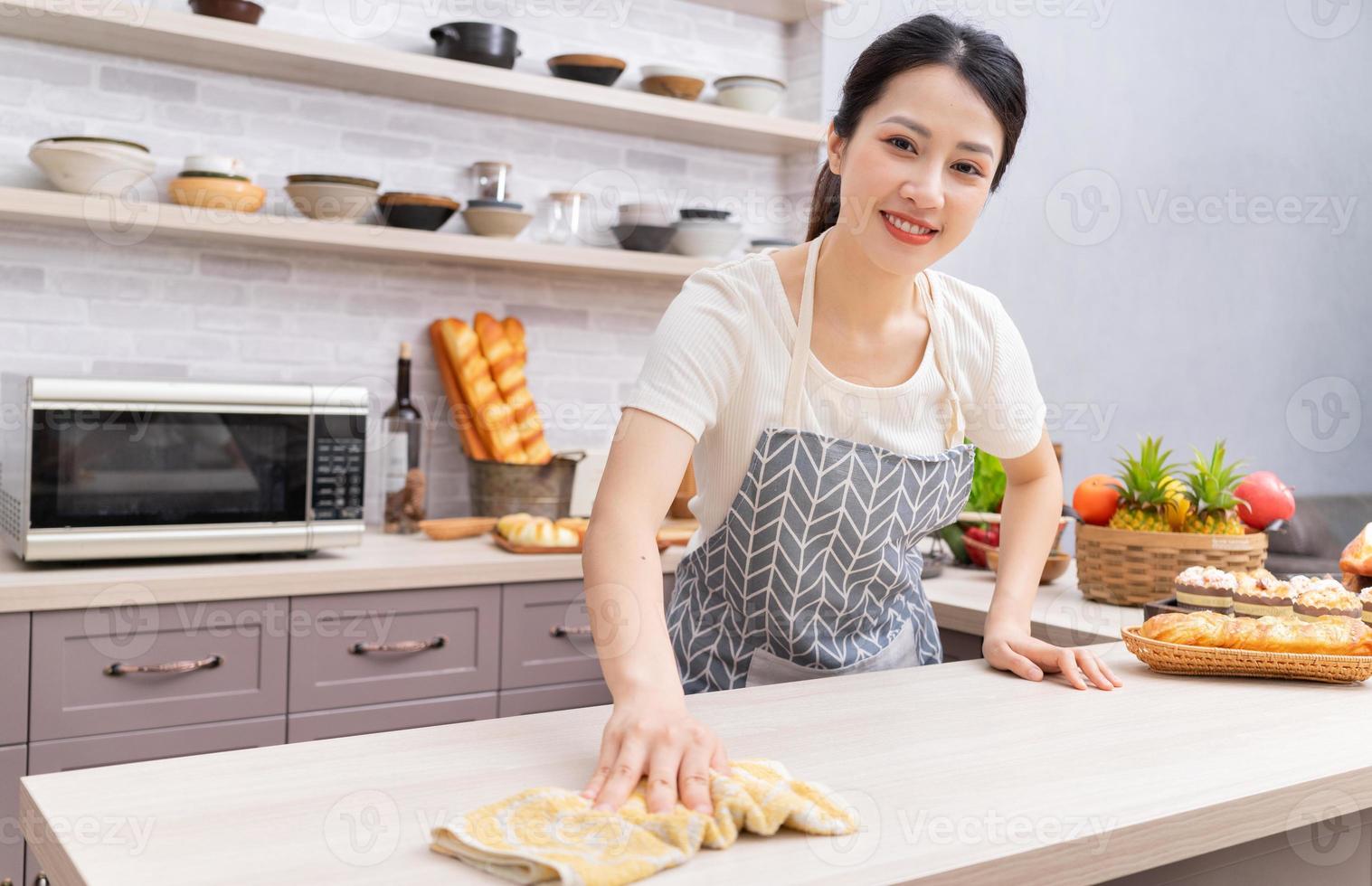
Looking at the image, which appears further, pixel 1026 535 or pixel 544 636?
pixel 544 636

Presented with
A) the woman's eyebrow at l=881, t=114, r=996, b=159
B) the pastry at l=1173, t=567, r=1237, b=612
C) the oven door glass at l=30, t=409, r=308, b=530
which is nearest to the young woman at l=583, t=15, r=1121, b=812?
the woman's eyebrow at l=881, t=114, r=996, b=159

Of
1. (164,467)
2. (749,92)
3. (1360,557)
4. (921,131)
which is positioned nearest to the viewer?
(921,131)

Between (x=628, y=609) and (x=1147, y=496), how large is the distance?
132cm

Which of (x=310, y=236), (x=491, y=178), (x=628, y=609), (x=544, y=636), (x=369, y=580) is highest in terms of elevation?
(x=491, y=178)

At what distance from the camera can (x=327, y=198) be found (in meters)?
2.84

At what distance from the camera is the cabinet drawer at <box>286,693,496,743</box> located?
2.38 metres

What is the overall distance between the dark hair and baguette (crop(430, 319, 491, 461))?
1776 millimetres

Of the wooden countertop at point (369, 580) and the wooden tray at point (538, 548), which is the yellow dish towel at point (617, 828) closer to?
the wooden countertop at point (369, 580)

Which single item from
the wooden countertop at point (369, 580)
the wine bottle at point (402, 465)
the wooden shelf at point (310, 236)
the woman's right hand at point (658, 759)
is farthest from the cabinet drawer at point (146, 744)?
the woman's right hand at point (658, 759)

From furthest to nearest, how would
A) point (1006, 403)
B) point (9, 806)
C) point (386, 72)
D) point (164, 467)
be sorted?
point (386, 72)
point (164, 467)
point (9, 806)
point (1006, 403)

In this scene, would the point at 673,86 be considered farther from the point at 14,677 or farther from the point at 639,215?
the point at 14,677

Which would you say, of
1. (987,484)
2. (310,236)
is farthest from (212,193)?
(987,484)

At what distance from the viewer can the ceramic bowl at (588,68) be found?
3166 mm

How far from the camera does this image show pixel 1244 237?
4645 mm
